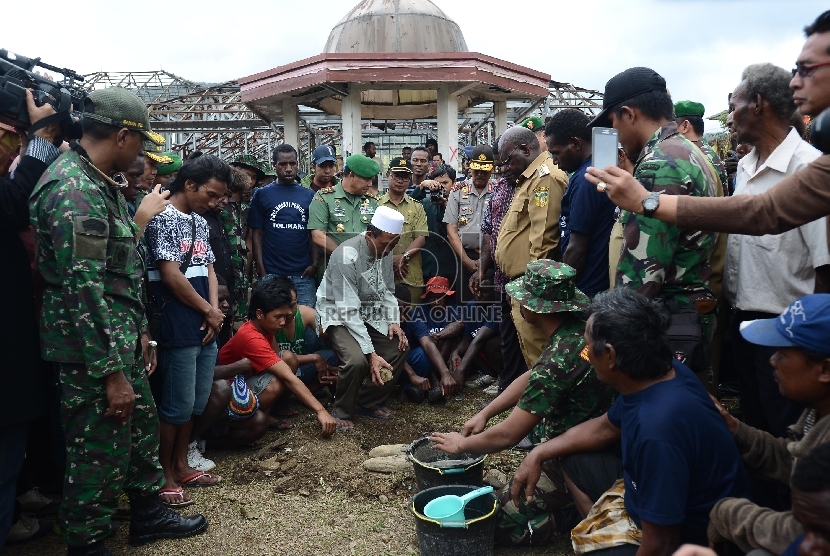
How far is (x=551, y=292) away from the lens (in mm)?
2996

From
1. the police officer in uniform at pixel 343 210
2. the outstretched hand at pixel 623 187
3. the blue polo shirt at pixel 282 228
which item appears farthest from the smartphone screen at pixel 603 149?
the blue polo shirt at pixel 282 228

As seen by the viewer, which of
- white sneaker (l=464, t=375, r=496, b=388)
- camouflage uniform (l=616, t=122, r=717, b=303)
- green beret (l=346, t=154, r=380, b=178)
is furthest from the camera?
green beret (l=346, t=154, r=380, b=178)

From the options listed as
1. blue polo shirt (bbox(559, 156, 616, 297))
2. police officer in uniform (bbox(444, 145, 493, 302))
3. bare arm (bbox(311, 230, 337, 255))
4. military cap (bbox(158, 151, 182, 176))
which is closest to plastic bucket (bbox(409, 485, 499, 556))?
blue polo shirt (bbox(559, 156, 616, 297))

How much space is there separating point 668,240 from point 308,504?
2.55 metres

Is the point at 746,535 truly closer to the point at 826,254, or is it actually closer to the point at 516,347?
the point at 826,254

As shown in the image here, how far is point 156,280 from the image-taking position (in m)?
3.62

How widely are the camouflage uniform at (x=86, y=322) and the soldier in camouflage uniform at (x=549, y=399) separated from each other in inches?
62.5

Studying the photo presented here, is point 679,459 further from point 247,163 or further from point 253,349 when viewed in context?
point 247,163

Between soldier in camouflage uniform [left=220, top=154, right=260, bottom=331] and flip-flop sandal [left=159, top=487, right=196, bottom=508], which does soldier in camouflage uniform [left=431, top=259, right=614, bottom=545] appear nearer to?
flip-flop sandal [left=159, top=487, right=196, bottom=508]

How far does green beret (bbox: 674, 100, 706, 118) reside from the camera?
6.04 metres

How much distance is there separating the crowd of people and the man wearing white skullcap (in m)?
0.04

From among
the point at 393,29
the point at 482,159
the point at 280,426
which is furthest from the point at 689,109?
the point at 393,29

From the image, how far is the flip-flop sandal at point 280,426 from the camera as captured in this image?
15.7ft

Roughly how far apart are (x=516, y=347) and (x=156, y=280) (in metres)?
2.77
